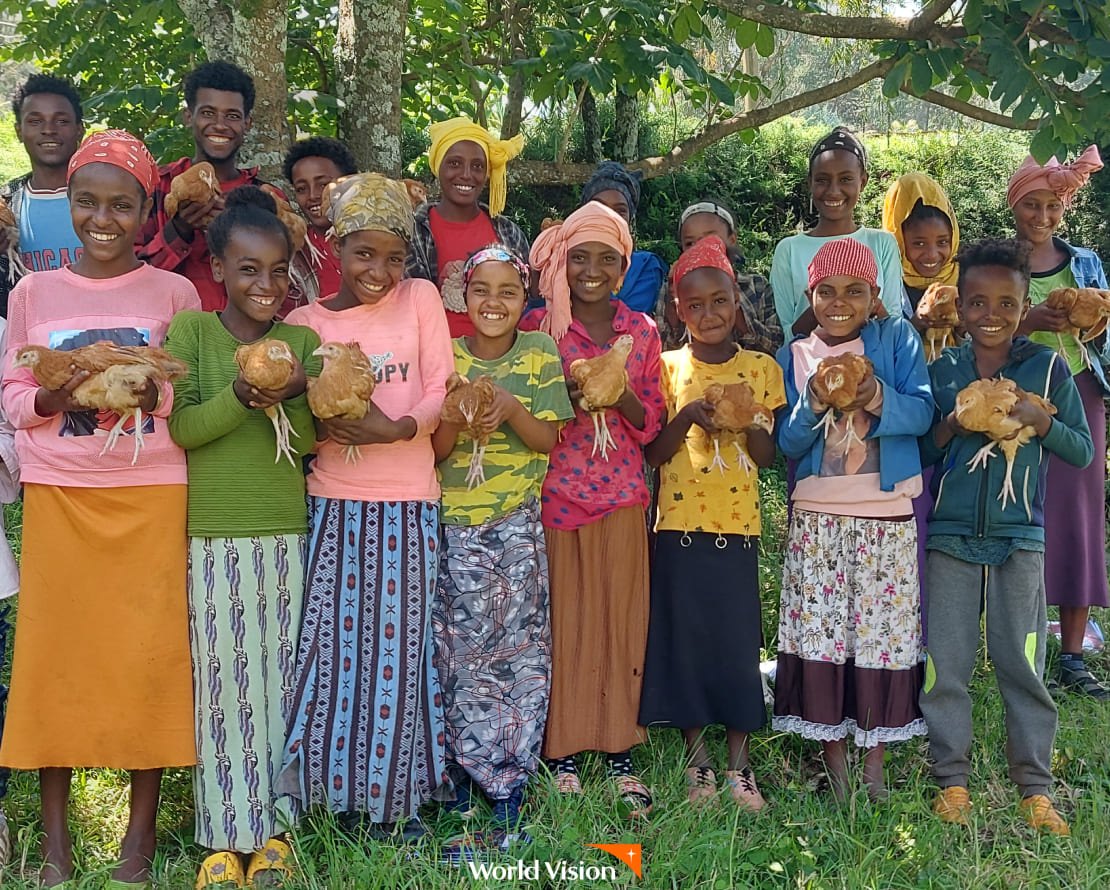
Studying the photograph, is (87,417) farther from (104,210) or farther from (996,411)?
(996,411)

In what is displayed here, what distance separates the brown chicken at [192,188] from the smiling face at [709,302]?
5.22 ft

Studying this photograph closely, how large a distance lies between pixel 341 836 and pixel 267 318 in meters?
1.55

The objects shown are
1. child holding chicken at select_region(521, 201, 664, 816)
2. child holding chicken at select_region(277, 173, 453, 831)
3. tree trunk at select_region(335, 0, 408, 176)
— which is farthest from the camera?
tree trunk at select_region(335, 0, 408, 176)

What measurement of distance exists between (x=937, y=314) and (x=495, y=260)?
5.44ft

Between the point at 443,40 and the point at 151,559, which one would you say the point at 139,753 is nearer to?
the point at 151,559

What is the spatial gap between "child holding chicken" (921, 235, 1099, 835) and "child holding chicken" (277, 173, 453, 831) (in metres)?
1.62

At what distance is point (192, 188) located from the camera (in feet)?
10.4

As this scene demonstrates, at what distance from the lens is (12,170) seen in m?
13.4

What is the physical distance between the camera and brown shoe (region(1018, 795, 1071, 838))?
3004 millimetres

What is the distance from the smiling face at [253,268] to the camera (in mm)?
2875

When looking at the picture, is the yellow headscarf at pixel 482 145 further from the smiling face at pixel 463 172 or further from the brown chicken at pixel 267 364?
the brown chicken at pixel 267 364

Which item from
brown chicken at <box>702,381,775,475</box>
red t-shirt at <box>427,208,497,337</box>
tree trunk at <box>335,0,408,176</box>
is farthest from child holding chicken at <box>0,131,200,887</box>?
tree trunk at <box>335,0,408,176</box>

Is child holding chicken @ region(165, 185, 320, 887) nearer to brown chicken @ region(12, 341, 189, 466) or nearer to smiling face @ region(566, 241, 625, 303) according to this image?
brown chicken @ region(12, 341, 189, 466)

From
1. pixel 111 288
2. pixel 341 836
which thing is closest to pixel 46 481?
pixel 111 288
